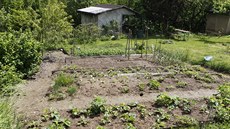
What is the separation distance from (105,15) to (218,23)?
10200mm

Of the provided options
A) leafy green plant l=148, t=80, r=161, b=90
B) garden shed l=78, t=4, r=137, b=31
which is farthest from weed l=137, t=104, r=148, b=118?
garden shed l=78, t=4, r=137, b=31

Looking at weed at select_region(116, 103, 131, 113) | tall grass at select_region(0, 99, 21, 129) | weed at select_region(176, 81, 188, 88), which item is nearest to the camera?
tall grass at select_region(0, 99, 21, 129)

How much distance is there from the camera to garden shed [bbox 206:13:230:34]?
2347 cm

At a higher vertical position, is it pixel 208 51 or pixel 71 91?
pixel 208 51

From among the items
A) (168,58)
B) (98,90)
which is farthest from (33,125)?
(168,58)

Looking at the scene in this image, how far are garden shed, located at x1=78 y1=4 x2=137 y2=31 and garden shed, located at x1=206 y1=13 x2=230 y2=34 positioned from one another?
24.9 feet

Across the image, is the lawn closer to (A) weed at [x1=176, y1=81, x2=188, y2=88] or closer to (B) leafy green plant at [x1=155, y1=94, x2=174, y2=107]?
(A) weed at [x1=176, y1=81, x2=188, y2=88]

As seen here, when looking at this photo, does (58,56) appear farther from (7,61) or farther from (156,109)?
(156,109)

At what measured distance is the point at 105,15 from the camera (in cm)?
2081

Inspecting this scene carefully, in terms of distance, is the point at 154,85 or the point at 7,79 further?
the point at 154,85

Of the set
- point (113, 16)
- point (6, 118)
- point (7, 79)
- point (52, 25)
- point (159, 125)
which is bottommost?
point (159, 125)

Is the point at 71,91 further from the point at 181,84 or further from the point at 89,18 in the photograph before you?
the point at 89,18

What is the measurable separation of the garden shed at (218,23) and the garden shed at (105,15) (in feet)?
24.9

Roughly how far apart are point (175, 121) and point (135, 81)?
2899mm
